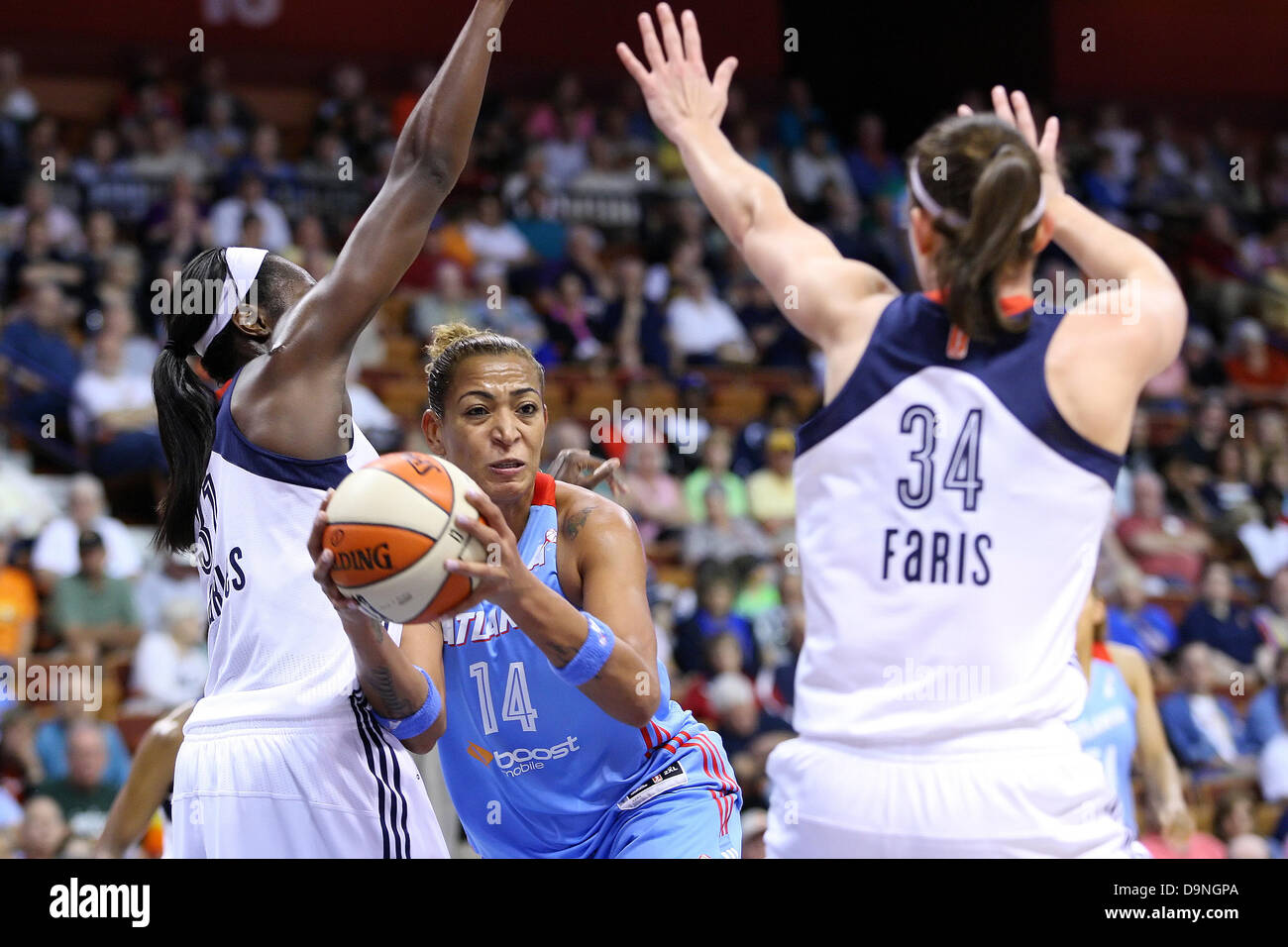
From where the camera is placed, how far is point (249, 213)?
416 inches

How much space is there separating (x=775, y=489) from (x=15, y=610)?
5186 millimetres

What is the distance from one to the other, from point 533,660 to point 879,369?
1.42 metres

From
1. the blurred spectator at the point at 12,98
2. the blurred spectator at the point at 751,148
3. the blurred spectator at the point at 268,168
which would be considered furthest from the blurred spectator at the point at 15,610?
the blurred spectator at the point at 751,148

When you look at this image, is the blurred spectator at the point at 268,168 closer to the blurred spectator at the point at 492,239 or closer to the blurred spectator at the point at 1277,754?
the blurred spectator at the point at 492,239

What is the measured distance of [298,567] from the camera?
11.5 ft

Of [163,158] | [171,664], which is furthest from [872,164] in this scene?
[171,664]

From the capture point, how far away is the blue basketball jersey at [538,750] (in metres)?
3.73

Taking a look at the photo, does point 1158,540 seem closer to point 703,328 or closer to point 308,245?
point 703,328

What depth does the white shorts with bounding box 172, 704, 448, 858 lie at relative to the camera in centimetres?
342

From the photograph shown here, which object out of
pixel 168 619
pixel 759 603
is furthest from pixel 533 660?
pixel 759 603

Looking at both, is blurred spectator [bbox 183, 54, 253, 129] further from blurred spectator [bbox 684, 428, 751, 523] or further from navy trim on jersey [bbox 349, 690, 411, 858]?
navy trim on jersey [bbox 349, 690, 411, 858]

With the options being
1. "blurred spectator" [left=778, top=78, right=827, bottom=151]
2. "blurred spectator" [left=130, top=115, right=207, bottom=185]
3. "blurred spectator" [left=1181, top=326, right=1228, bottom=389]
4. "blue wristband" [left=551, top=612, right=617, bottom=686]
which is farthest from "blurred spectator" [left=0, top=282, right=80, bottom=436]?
"blurred spectator" [left=1181, top=326, right=1228, bottom=389]

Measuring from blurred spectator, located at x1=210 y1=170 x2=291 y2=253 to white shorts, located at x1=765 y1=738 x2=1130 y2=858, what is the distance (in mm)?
8611

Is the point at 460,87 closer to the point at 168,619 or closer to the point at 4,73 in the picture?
the point at 168,619
